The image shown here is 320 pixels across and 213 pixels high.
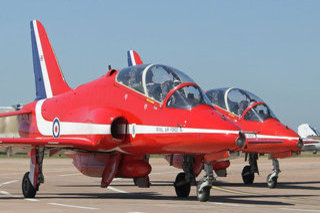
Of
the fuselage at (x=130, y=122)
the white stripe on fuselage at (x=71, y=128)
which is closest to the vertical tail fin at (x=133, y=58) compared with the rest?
the white stripe on fuselage at (x=71, y=128)

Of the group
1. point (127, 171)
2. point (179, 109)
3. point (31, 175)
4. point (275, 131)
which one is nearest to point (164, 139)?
point (179, 109)

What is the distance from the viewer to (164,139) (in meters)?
Result: 15.0

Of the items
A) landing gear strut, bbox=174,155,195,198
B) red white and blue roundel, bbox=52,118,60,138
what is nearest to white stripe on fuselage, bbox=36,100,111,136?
red white and blue roundel, bbox=52,118,60,138

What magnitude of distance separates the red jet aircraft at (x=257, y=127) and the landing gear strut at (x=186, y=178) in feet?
12.0

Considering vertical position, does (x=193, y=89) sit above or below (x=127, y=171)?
above

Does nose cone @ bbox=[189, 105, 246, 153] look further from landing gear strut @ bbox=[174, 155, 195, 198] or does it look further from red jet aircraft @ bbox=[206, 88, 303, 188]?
red jet aircraft @ bbox=[206, 88, 303, 188]

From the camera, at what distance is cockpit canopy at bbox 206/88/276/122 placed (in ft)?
72.7

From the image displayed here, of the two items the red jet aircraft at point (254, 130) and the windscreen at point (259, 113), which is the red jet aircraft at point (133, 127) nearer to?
the red jet aircraft at point (254, 130)

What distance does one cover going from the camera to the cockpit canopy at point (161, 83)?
49.8ft

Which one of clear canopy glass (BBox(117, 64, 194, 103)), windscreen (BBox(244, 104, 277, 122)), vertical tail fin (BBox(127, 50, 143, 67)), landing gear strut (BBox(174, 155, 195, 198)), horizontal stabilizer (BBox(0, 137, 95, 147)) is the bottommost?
landing gear strut (BBox(174, 155, 195, 198))

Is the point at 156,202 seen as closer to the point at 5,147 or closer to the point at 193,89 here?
the point at 193,89

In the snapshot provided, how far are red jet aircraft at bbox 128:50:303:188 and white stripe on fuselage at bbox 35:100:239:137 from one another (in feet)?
11.1

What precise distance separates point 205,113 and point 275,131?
685 cm

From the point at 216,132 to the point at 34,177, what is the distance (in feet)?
19.3
